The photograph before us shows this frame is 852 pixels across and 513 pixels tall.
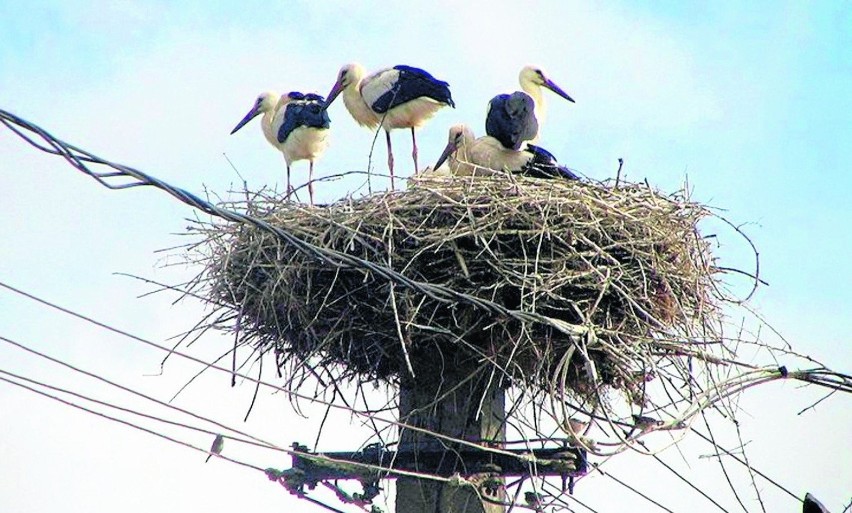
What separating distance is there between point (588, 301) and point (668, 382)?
382 millimetres

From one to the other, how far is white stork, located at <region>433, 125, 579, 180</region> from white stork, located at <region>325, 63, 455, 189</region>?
54cm

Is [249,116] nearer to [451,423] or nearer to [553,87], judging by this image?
[553,87]

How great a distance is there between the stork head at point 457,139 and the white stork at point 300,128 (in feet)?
3.32

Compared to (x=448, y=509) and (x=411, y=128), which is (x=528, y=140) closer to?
(x=411, y=128)

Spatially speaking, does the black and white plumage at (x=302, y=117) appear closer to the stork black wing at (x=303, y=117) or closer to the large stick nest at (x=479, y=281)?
the stork black wing at (x=303, y=117)

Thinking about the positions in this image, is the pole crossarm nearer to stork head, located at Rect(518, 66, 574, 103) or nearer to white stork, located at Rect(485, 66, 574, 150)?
white stork, located at Rect(485, 66, 574, 150)

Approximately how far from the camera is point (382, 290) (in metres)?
5.29

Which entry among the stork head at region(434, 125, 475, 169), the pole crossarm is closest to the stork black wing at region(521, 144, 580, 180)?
the stork head at region(434, 125, 475, 169)

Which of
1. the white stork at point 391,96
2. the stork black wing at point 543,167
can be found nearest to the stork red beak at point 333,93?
the white stork at point 391,96

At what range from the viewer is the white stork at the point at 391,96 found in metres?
7.45

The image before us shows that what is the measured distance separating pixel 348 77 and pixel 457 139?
1.23 meters

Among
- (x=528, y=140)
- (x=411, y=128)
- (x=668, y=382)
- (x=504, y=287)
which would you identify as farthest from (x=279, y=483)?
(x=411, y=128)

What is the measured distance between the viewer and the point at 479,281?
5.28 metres

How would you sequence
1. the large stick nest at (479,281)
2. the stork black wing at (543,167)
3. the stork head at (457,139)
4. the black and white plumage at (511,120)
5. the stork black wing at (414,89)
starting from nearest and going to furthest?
1. the large stick nest at (479,281)
2. the stork black wing at (543,167)
3. the black and white plumage at (511,120)
4. the stork head at (457,139)
5. the stork black wing at (414,89)
